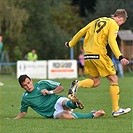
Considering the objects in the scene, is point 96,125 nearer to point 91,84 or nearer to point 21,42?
point 91,84

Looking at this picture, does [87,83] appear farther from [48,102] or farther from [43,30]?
[43,30]

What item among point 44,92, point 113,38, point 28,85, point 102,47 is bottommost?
point 44,92

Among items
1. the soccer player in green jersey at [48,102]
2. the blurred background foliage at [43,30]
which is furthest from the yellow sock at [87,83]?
the blurred background foliage at [43,30]

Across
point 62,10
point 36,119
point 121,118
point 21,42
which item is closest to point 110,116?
point 121,118

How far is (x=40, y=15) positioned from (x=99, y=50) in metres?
40.8

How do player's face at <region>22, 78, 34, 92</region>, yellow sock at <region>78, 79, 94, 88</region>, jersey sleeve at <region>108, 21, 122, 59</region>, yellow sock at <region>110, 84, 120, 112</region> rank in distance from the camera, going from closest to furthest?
player's face at <region>22, 78, 34, 92</region>
jersey sleeve at <region>108, 21, 122, 59</region>
yellow sock at <region>110, 84, 120, 112</region>
yellow sock at <region>78, 79, 94, 88</region>

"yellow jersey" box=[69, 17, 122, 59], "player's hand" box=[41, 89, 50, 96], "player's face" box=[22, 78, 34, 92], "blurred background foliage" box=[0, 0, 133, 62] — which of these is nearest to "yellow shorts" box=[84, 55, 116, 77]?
"yellow jersey" box=[69, 17, 122, 59]

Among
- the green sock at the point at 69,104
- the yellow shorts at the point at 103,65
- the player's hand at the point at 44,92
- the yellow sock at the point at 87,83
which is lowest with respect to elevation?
the green sock at the point at 69,104

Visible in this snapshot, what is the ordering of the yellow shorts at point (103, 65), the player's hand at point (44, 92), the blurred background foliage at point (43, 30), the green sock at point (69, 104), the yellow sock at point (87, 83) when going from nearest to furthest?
the green sock at point (69, 104) < the player's hand at point (44, 92) < the yellow shorts at point (103, 65) < the yellow sock at point (87, 83) < the blurred background foliage at point (43, 30)

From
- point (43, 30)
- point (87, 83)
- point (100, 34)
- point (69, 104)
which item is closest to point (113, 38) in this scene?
point (100, 34)

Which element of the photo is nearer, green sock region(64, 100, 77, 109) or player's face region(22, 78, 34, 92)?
green sock region(64, 100, 77, 109)

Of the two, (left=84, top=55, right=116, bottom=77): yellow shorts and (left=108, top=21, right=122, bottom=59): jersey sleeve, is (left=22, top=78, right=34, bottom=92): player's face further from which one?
(left=108, top=21, right=122, bottom=59): jersey sleeve

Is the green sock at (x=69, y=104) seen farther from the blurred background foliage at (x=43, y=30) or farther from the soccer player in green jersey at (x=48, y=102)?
the blurred background foliage at (x=43, y=30)

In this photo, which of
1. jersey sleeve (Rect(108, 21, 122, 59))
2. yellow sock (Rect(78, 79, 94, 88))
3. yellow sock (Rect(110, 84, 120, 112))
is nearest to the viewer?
jersey sleeve (Rect(108, 21, 122, 59))
